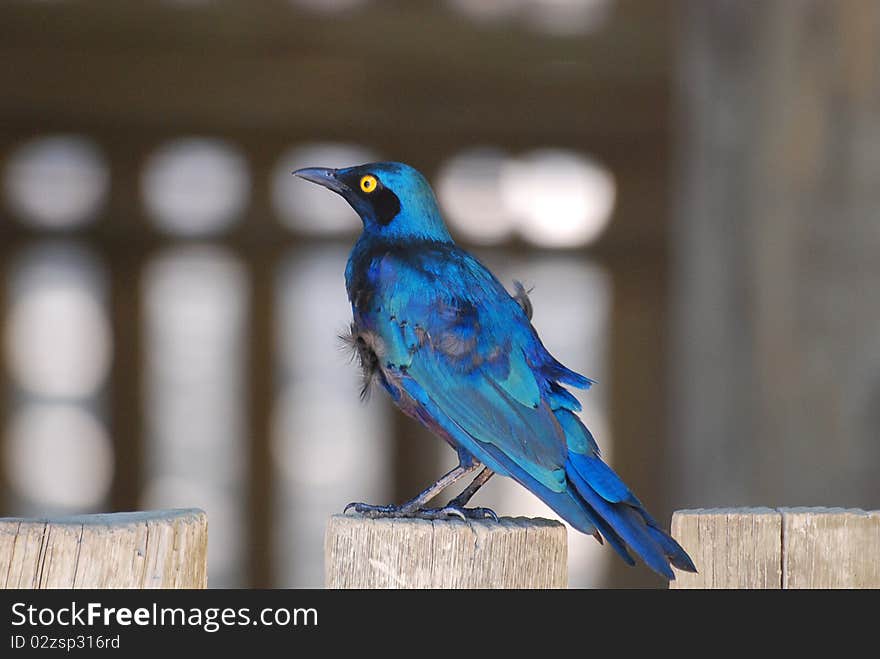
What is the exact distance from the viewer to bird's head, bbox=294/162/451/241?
1795 mm

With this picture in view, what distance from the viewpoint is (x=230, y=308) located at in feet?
24.2

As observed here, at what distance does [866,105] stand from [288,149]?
4230 millimetres

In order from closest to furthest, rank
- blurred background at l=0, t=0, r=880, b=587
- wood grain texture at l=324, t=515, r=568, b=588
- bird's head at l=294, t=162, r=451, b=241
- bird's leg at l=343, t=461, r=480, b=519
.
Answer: wood grain texture at l=324, t=515, r=568, b=588 → bird's leg at l=343, t=461, r=480, b=519 → bird's head at l=294, t=162, r=451, b=241 → blurred background at l=0, t=0, r=880, b=587

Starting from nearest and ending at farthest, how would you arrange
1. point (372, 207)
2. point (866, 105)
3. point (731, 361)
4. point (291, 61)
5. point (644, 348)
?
point (372, 207), point (866, 105), point (731, 361), point (291, 61), point (644, 348)

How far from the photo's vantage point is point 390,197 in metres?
1.81

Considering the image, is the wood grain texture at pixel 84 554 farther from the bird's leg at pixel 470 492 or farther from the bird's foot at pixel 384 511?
the bird's leg at pixel 470 492

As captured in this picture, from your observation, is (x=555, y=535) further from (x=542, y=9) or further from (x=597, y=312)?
(x=597, y=312)

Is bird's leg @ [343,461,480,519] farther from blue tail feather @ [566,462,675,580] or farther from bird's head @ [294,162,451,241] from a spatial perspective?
bird's head @ [294,162,451,241]

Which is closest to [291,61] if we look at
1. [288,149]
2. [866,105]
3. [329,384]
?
[288,149]

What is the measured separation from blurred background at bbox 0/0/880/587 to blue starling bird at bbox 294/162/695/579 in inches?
161

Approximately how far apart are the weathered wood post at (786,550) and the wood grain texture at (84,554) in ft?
2.26

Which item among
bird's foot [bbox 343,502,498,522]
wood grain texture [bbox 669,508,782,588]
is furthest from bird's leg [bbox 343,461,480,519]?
wood grain texture [bbox 669,508,782,588]

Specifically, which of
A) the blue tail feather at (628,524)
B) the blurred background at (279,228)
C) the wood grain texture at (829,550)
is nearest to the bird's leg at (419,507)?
the blue tail feather at (628,524)

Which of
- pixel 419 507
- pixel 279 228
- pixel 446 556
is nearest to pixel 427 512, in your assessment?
pixel 419 507
